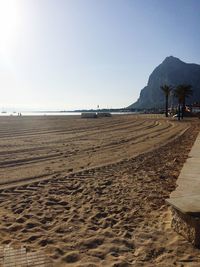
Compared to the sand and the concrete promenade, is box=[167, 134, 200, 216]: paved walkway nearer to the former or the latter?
the concrete promenade

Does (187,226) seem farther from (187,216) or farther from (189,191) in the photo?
(189,191)

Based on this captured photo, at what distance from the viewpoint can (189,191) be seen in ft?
21.7

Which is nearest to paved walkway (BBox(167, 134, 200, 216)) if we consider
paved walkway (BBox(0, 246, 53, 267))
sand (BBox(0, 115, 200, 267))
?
sand (BBox(0, 115, 200, 267))

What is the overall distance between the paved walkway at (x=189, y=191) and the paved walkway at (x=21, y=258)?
230 centimetres

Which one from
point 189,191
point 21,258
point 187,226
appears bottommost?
point 21,258

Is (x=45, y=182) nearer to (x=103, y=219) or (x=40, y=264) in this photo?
(x=103, y=219)

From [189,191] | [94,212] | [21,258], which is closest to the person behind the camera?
[21,258]

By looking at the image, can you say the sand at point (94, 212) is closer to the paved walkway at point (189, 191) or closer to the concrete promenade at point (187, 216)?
the concrete promenade at point (187, 216)

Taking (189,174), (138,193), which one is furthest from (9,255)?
(189,174)

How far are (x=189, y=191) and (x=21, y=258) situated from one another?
376cm

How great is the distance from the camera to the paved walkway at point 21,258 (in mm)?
4277

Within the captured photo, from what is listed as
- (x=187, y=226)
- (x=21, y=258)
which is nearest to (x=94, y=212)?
(x=187, y=226)

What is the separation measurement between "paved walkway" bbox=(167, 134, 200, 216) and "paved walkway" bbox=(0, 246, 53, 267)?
230 centimetres

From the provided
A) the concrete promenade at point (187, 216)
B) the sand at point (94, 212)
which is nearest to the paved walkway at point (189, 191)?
the concrete promenade at point (187, 216)
